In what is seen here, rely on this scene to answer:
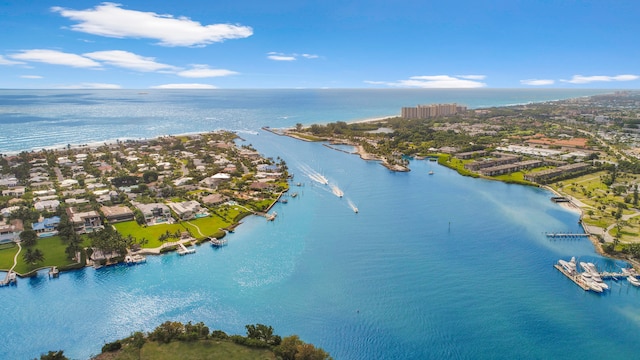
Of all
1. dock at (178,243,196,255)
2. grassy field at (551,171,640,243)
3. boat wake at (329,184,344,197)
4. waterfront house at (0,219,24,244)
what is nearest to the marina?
grassy field at (551,171,640,243)

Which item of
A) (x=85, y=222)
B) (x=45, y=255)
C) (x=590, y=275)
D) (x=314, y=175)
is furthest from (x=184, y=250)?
(x=590, y=275)

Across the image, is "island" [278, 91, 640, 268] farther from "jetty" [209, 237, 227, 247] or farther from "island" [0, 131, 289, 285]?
"jetty" [209, 237, 227, 247]

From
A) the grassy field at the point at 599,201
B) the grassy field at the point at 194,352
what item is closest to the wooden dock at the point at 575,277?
the grassy field at the point at 599,201

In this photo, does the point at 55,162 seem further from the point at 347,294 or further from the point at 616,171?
the point at 616,171

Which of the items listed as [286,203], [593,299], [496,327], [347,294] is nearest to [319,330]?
[347,294]

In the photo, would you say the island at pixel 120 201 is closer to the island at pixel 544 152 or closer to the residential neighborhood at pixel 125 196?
the residential neighborhood at pixel 125 196

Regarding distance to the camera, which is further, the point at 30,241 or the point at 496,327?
the point at 30,241
